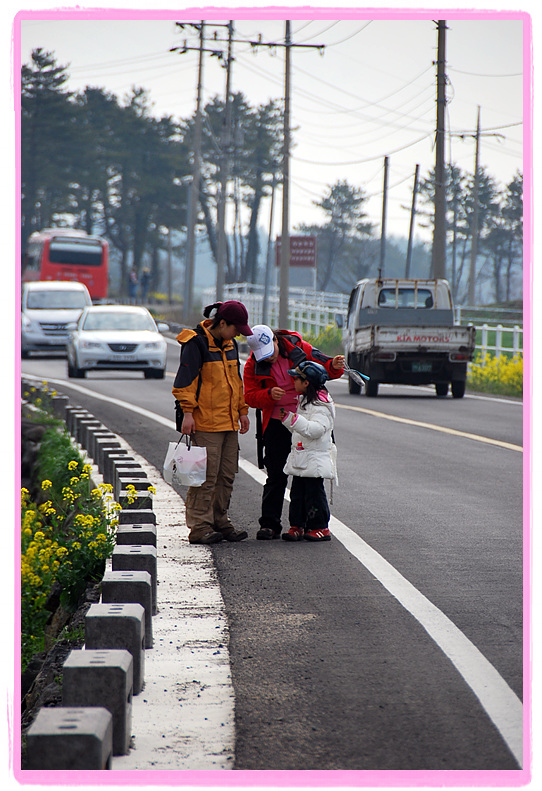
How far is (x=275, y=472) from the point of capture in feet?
25.4

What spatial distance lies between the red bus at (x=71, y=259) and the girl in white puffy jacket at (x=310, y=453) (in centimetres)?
4166

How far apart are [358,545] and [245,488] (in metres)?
2.91

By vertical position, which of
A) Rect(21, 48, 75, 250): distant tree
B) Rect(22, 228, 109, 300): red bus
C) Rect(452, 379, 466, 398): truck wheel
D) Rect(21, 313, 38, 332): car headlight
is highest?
Rect(21, 48, 75, 250): distant tree

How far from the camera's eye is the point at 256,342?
723 cm

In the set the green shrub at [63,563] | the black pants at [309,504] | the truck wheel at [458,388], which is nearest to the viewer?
the green shrub at [63,563]

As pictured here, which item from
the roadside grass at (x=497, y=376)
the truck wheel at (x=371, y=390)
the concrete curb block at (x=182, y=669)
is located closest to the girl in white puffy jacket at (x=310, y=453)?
the concrete curb block at (x=182, y=669)

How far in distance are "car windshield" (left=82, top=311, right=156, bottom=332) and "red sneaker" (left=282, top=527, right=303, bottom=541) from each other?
58.9 ft

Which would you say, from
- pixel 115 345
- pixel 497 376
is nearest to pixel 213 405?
pixel 115 345

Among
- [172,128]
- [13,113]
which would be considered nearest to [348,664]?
[13,113]

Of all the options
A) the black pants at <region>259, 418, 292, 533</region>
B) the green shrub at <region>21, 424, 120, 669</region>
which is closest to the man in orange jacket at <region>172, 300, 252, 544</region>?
the black pants at <region>259, 418, 292, 533</region>

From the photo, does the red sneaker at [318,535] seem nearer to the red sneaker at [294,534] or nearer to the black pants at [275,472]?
the red sneaker at [294,534]

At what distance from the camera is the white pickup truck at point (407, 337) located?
813 inches

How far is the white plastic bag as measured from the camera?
23.2ft

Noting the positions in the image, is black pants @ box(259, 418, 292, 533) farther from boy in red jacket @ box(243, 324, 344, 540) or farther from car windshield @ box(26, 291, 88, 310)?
car windshield @ box(26, 291, 88, 310)
